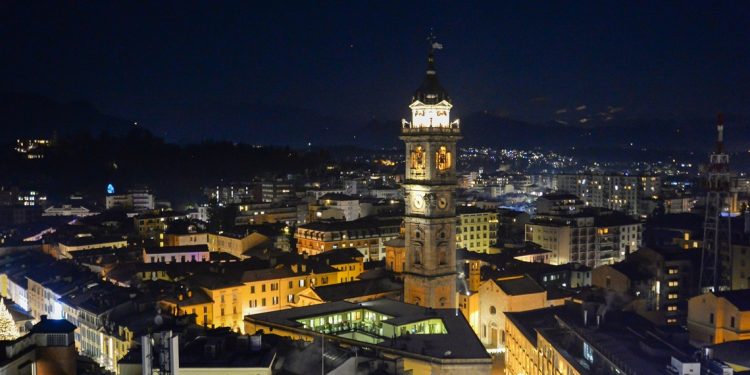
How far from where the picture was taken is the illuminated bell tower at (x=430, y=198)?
121ft

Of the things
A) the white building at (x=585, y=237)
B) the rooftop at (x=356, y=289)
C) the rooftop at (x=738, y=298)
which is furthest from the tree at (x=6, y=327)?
the white building at (x=585, y=237)

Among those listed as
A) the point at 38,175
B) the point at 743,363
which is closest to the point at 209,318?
the point at 743,363

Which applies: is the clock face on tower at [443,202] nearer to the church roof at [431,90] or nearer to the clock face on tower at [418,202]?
the clock face on tower at [418,202]

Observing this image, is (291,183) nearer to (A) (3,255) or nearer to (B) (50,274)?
(A) (3,255)

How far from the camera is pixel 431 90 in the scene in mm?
37938

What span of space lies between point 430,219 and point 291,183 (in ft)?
228

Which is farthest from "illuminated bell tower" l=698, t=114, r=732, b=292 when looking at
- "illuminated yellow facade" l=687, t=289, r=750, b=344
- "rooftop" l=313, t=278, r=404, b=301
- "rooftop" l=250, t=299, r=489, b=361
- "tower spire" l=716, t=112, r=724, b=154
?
"rooftop" l=250, t=299, r=489, b=361

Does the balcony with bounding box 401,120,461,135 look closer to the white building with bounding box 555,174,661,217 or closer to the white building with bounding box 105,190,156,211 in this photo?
the white building with bounding box 105,190,156,211

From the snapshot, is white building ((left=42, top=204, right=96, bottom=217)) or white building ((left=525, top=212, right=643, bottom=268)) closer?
white building ((left=525, top=212, right=643, bottom=268))

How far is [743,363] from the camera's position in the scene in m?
23.0

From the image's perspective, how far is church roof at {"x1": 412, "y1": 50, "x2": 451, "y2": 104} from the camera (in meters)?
37.5

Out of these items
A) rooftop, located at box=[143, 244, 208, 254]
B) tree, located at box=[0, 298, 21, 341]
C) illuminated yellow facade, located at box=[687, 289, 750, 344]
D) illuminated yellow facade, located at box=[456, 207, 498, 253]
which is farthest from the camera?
illuminated yellow facade, located at box=[456, 207, 498, 253]

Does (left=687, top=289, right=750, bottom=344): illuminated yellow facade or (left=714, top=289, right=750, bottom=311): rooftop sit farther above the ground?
(left=714, top=289, right=750, bottom=311): rooftop

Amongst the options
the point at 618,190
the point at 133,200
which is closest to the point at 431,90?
the point at 133,200
